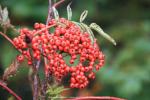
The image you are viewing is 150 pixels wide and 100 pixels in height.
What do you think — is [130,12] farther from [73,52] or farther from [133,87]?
[73,52]

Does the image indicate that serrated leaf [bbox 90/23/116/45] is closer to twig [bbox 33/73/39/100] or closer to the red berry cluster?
the red berry cluster

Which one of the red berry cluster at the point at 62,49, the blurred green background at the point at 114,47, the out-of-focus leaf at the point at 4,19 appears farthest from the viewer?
the blurred green background at the point at 114,47

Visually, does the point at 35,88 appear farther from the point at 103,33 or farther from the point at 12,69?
the point at 103,33

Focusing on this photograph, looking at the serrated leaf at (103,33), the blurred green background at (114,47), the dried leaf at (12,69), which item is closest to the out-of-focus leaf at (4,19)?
the dried leaf at (12,69)

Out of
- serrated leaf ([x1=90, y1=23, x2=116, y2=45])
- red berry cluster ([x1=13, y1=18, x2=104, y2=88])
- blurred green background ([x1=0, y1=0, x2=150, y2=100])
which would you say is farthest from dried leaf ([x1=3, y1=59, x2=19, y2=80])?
blurred green background ([x1=0, y1=0, x2=150, y2=100])

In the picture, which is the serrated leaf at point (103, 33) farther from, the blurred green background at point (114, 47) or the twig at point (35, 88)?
the blurred green background at point (114, 47)

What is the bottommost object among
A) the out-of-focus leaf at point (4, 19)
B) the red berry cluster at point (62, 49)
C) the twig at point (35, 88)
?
the twig at point (35, 88)
